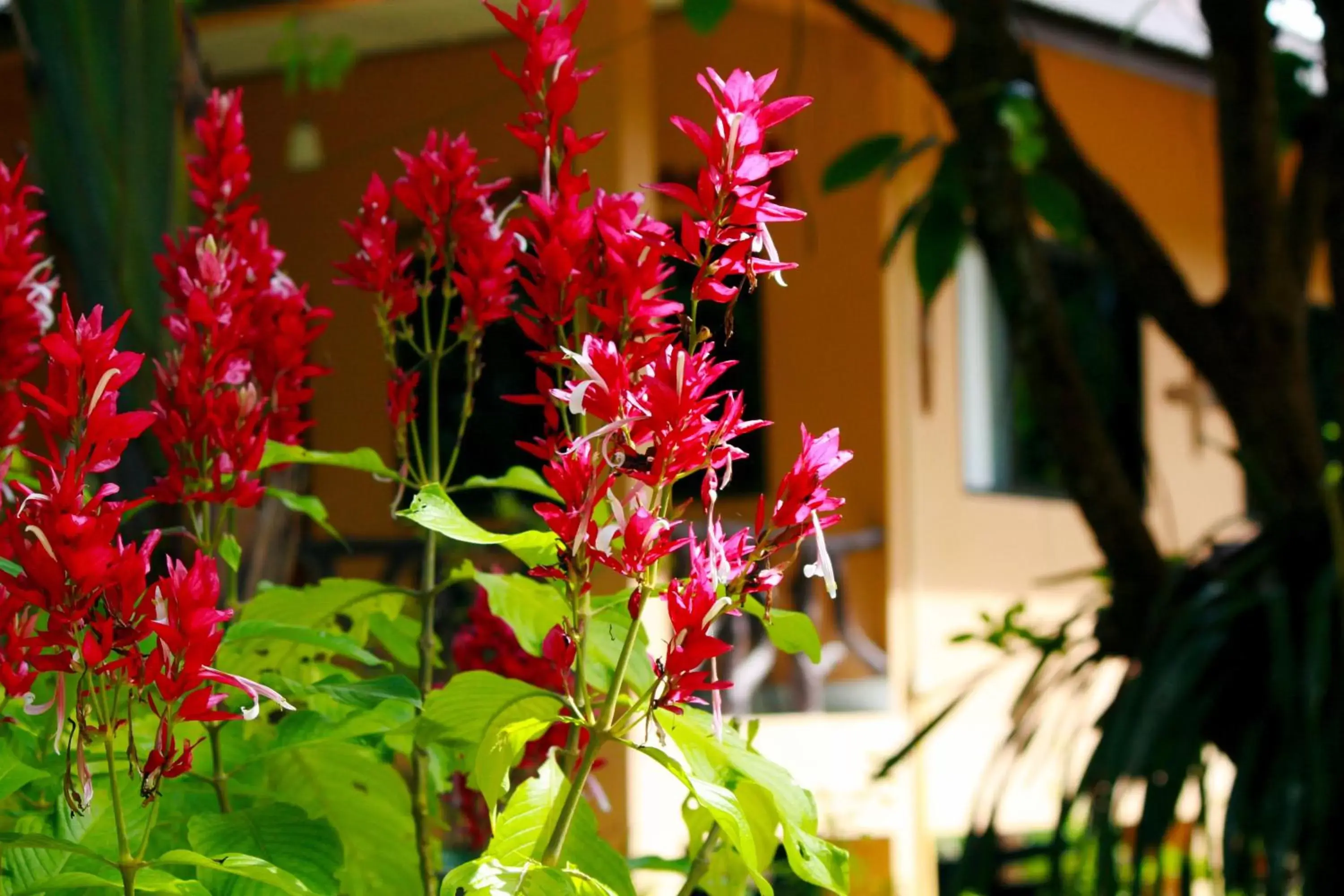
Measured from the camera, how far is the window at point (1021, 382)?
855cm

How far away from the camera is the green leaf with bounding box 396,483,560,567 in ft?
2.95

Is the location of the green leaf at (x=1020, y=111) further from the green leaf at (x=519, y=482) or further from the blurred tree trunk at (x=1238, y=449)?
the green leaf at (x=519, y=482)

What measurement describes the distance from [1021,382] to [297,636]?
744 cm

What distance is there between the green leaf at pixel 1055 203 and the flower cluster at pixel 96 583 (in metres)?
1.94

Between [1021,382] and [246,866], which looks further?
[1021,382]

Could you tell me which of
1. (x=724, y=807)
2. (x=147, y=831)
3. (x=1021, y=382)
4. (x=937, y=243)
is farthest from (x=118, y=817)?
(x=1021, y=382)

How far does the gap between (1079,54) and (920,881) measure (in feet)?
13.2

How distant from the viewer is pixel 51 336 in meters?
0.83

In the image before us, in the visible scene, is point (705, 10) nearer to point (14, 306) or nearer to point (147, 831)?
point (14, 306)

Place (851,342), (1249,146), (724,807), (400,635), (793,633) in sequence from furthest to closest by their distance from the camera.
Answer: (851,342), (1249,146), (400,635), (793,633), (724,807)

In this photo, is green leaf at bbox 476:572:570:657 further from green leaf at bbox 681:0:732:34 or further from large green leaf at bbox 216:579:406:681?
green leaf at bbox 681:0:732:34

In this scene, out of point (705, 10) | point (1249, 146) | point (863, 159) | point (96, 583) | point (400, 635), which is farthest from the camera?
point (863, 159)

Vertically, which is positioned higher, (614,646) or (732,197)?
(732,197)

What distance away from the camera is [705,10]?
7.87 feet
